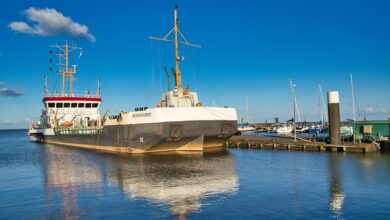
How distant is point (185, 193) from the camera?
17234 mm

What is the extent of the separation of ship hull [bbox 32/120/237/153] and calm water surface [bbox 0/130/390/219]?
3.87 meters

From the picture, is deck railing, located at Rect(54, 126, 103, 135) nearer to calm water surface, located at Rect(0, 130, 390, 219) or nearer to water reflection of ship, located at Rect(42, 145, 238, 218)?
water reflection of ship, located at Rect(42, 145, 238, 218)

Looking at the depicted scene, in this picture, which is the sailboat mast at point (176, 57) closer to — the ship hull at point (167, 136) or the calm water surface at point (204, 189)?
the ship hull at point (167, 136)

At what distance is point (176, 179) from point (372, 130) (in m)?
27.0

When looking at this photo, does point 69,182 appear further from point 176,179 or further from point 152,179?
point 176,179

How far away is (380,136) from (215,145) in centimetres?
1835

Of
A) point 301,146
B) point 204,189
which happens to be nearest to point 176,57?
point 301,146

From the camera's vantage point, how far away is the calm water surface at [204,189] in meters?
14.0

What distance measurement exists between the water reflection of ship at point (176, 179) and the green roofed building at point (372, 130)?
1814 cm

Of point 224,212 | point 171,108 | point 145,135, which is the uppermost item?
point 171,108

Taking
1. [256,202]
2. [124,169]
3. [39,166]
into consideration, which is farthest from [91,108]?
[256,202]

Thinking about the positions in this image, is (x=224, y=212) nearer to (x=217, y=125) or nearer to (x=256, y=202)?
(x=256, y=202)

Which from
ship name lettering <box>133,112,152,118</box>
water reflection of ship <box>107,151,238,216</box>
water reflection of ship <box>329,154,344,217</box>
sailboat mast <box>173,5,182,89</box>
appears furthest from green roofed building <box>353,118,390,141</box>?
ship name lettering <box>133,112,152,118</box>

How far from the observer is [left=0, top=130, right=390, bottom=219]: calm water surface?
14.0 m
